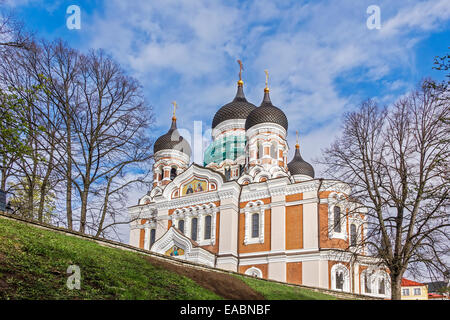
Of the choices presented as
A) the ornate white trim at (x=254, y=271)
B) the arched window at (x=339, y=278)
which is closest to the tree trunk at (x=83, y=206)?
the ornate white trim at (x=254, y=271)

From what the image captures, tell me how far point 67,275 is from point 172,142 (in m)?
28.2

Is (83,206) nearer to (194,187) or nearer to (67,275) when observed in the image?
(67,275)

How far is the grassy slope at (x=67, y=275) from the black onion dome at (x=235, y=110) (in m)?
24.7

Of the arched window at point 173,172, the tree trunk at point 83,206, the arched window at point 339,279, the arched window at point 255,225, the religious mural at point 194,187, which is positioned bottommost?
the arched window at point 339,279

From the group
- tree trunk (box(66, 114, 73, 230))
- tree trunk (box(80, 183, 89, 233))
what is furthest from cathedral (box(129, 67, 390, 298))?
tree trunk (box(66, 114, 73, 230))

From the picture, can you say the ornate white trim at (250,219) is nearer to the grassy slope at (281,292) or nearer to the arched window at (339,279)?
the arched window at (339,279)

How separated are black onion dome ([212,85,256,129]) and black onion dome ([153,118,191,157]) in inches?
116

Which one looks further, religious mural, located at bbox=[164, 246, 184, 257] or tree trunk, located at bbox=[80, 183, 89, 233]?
religious mural, located at bbox=[164, 246, 184, 257]

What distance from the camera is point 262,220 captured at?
26609mm

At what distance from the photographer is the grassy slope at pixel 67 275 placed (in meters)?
7.32

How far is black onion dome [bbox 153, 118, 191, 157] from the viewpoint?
3596 centimetres

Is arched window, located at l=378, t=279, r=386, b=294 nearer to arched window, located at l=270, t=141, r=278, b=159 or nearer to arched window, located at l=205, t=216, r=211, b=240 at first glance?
arched window, located at l=270, t=141, r=278, b=159

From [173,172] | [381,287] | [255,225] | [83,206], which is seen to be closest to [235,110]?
[173,172]
